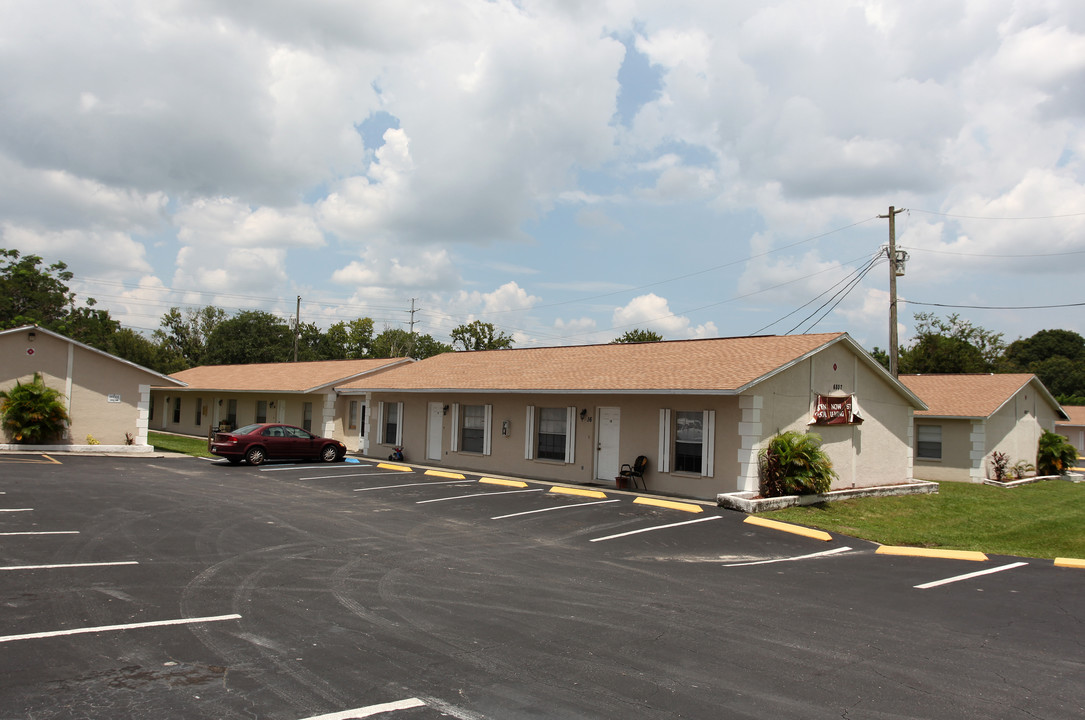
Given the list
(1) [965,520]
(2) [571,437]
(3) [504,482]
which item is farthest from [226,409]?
(1) [965,520]

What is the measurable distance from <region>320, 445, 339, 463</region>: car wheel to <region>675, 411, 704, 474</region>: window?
12936mm

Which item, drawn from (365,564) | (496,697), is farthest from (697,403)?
(496,697)

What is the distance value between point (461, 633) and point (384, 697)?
5.34ft

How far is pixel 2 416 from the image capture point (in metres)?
23.6

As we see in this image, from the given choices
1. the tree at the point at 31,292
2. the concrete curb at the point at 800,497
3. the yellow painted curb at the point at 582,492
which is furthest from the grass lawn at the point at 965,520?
the tree at the point at 31,292

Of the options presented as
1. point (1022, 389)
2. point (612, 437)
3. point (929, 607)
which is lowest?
point (929, 607)

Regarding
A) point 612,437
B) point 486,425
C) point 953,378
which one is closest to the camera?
Answer: point 612,437

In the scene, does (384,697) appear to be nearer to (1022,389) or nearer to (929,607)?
(929,607)

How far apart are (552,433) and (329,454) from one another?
8710mm

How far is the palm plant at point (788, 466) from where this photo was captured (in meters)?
16.5

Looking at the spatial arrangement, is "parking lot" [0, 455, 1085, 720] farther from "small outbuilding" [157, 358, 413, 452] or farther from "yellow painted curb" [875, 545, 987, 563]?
"small outbuilding" [157, 358, 413, 452]

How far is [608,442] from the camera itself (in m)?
19.8

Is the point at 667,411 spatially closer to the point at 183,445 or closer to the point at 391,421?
the point at 391,421

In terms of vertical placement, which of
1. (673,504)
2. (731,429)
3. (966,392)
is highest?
(966,392)
